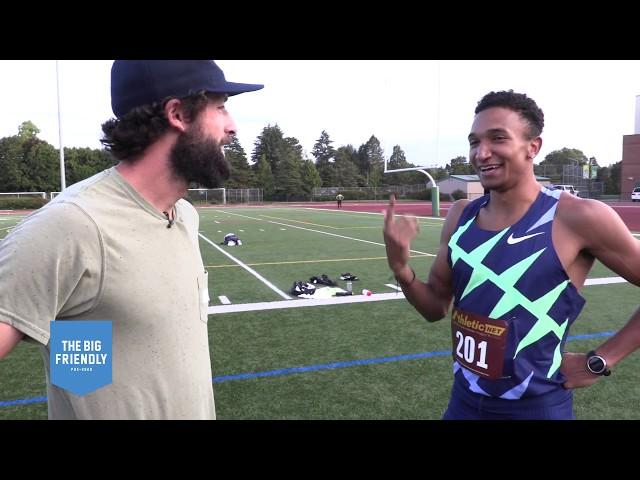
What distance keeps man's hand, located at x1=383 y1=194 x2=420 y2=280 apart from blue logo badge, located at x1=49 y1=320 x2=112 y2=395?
49.3 inches

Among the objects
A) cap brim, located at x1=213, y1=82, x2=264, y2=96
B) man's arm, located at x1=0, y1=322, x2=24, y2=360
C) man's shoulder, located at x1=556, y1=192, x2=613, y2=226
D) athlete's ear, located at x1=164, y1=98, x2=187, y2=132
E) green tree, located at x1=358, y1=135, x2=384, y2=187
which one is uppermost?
green tree, located at x1=358, y1=135, x2=384, y2=187

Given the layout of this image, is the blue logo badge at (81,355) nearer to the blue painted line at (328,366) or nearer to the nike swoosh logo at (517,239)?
the nike swoosh logo at (517,239)

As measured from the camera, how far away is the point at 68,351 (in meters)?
1.34

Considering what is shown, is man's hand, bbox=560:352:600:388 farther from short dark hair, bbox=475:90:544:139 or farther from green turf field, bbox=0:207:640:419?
green turf field, bbox=0:207:640:419

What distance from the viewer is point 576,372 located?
2.01 m

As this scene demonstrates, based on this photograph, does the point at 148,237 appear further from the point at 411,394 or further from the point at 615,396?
the point at 615,396

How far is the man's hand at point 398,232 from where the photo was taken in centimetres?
212

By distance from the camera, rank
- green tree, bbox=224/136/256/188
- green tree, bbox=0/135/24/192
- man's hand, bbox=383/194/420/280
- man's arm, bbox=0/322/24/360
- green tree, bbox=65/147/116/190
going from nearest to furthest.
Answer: man's arm, bbox=0/322/24/360, man's hand, bbox=383/194/420/280, green tree, bbox=65/147/116/190, green tree, bbox=0/135/24/192, green tree, bbox=224/136/256/188

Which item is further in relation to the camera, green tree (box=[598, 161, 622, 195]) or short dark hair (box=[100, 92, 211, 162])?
green tree (box=[598, 161, 622, 195])

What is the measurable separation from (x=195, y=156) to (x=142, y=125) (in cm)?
20

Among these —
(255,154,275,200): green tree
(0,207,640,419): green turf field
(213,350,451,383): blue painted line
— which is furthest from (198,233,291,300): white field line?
(255,154,275,200): green tree

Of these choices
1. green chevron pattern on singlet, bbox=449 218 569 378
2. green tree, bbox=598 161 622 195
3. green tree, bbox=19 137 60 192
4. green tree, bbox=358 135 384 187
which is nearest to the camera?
green chevron pattern on singlet, bbox=449 218 569 378

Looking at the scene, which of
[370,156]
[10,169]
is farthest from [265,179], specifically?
[10,169]

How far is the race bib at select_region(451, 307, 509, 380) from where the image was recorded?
6.33 ft
